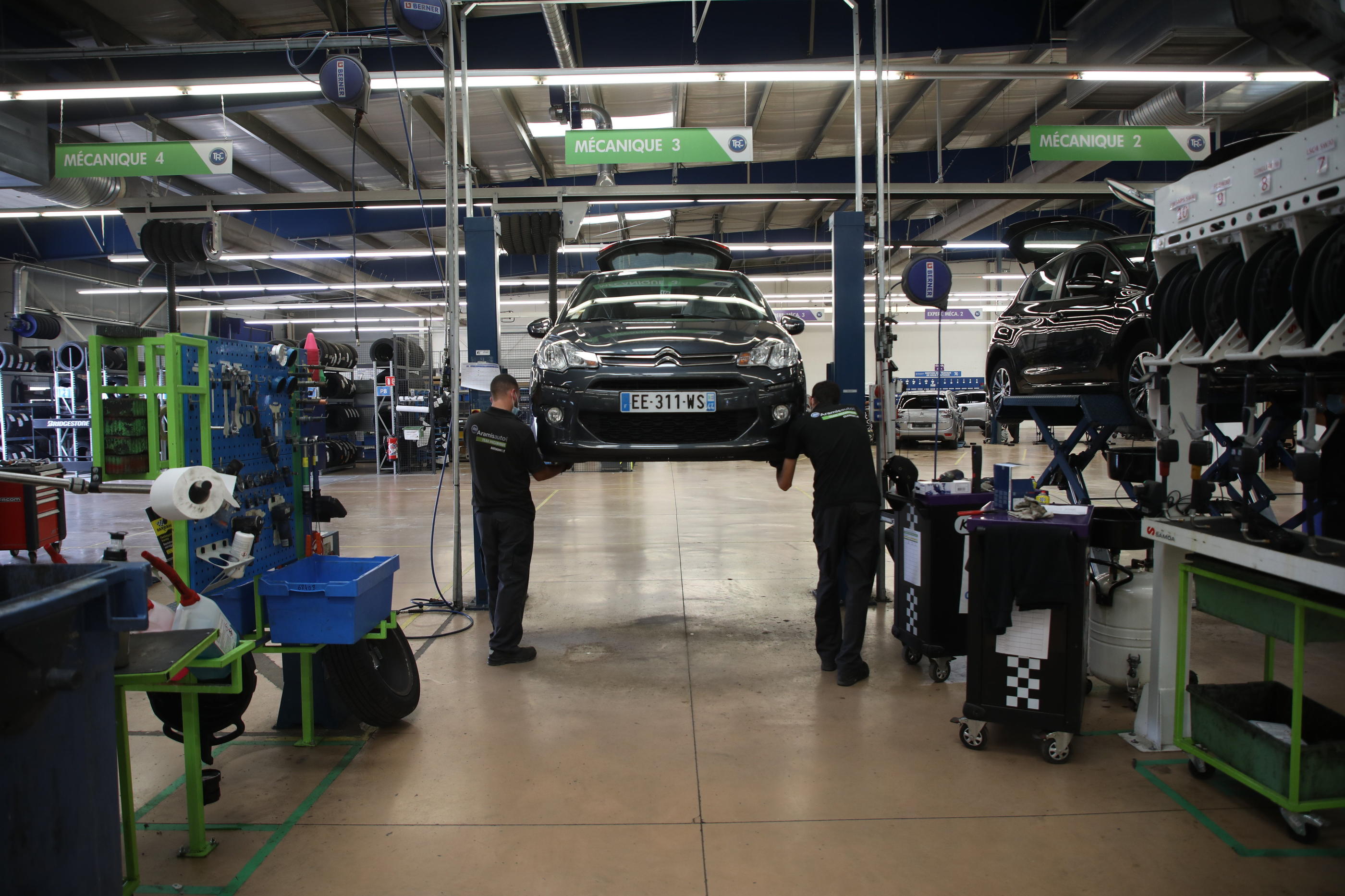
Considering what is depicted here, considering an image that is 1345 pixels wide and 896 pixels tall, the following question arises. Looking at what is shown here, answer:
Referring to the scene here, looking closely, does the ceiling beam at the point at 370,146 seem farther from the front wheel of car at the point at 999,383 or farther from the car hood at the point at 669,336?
the front wheel of car at the point at 999,383

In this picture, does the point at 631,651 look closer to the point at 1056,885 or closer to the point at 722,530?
the point at 1056,885

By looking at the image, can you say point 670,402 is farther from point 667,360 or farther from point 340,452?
point 340,452

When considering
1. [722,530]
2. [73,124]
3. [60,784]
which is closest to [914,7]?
[722,530]

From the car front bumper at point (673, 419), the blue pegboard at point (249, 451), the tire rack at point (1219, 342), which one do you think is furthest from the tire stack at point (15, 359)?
the tire rack at point (1219, 342)

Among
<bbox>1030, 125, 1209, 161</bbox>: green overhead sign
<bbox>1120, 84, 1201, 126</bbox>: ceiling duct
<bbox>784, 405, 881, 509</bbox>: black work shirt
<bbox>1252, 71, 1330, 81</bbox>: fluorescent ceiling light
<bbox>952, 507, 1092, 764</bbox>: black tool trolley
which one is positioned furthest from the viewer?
<bbox>1120, 84, 1201, 126</bbox>: ceiling duct

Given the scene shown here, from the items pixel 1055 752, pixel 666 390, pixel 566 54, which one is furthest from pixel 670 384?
pixel 566 54

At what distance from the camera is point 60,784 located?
146 cm

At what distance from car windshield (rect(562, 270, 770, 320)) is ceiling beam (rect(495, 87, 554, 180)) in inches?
175

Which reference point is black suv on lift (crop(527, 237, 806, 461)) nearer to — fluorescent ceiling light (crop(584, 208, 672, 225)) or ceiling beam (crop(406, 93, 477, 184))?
ceiling beam (crop(406, 93, 477, 184))

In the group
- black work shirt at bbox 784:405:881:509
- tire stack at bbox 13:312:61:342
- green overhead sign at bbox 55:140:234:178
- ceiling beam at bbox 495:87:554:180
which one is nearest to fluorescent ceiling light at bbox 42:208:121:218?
green overhead sign at bbox 55:140:234:178

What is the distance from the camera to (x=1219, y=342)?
9.00 ft

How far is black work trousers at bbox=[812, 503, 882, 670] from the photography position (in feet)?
12.3

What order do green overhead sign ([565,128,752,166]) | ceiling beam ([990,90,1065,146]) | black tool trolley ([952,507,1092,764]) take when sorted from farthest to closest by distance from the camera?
ceiling beam ([990,90,1065,146])
green overhead sign ([565,128,752,166])
black tool trolley ([952,507,1092,764])

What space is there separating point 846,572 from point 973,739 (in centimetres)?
105
